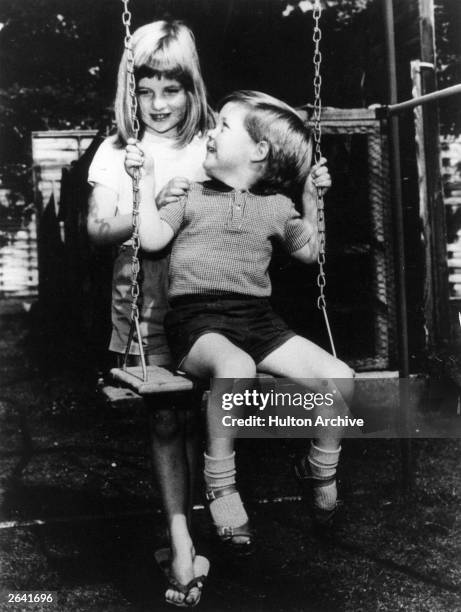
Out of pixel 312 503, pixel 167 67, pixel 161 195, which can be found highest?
pixel 167 67

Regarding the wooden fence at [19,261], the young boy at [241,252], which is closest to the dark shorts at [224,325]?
the young boy at [241,252]

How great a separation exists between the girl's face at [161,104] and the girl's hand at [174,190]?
25 centimetres

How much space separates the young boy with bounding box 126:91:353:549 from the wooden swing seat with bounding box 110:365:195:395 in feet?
0.17

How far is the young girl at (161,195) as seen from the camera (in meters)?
2.19

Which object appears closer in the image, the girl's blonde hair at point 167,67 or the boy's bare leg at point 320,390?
the boy's bare leg at point 320,390

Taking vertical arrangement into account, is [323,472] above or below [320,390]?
below

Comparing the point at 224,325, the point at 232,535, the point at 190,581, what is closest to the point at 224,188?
the point at 224,325

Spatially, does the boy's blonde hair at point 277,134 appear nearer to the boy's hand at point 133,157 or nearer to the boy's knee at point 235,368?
the boy's hand at point 133,157

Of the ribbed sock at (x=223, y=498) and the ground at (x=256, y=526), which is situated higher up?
the ribbed sock at (x=223, y=498)

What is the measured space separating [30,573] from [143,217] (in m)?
→ 1.23

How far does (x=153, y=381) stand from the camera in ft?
6.39

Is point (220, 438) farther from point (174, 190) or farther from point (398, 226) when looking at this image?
point (398, 226)

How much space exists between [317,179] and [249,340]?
505 mm

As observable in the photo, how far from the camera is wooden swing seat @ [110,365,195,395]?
1.92 m
